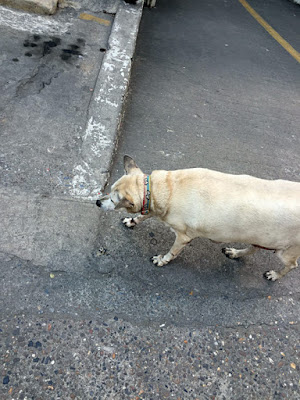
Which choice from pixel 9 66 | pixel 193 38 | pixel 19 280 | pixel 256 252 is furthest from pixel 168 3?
pixel 19 280

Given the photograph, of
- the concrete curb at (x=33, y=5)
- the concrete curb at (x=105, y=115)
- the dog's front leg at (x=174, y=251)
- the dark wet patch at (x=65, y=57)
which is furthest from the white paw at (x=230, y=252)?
the concrete curb at (x=33, y=5)

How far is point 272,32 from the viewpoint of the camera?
329 inches

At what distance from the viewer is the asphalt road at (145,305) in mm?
2576

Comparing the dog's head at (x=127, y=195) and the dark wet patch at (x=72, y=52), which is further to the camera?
the dark wet patch at (x=72, y=52)

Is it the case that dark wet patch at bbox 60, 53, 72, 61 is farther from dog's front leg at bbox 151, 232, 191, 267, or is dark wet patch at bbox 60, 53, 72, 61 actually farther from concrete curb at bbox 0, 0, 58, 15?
dog's front leg at bbox 151, 232, 191, 267

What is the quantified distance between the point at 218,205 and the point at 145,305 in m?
1.27

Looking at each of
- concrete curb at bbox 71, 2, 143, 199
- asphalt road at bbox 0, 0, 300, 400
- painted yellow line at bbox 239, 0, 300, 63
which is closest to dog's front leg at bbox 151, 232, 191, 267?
asphalt road at bbox 0, 0, 300, 400

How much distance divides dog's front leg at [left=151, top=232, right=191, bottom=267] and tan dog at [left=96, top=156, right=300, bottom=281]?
0.01m

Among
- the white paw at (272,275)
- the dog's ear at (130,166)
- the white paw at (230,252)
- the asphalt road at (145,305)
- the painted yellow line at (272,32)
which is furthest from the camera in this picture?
the painted yellow line at (272,32)

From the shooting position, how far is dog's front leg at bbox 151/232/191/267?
3.13 m

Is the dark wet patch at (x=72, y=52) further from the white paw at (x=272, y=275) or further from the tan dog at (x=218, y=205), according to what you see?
the white paw at (x=272, y=275)

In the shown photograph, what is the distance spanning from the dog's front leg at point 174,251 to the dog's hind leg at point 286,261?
101cm

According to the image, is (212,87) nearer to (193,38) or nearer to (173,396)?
(193,38)

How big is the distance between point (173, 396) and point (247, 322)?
3.53 ft
